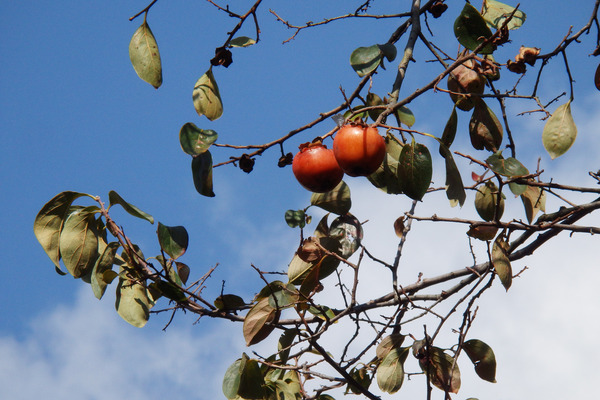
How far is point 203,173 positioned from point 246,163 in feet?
0.49

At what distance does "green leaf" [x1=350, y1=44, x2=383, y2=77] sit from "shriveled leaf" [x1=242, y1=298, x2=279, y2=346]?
2.28 feet

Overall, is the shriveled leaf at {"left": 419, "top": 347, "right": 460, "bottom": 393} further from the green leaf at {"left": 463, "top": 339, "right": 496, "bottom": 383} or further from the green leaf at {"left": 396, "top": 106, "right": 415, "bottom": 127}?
the green leaf at {"left": 396, "top": 106, "right": 415, "bottom": 127}

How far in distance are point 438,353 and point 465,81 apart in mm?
861

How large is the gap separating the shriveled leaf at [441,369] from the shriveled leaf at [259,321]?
1.60ft

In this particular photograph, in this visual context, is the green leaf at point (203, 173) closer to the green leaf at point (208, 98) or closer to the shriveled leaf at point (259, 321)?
the green leaf at point (208, 98)

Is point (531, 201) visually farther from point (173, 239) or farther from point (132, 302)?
point (132, 302)

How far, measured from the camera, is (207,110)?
176 centimetres

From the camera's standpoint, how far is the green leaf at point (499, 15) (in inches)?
80.3

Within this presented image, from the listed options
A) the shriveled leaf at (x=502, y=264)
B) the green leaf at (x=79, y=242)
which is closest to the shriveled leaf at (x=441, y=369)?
the shriveled leaf at (x=502, y=264)

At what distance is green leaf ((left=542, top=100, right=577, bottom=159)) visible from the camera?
1.70 metres

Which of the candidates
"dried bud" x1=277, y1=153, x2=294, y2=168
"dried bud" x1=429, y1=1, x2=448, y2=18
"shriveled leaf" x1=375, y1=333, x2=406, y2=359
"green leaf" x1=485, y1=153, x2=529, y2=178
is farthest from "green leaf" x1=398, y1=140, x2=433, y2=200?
"dried bud" x1=429, y1=1, x2=448, y2=18

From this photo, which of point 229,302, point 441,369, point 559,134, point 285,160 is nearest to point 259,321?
point 229,302

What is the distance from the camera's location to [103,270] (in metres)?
1.81

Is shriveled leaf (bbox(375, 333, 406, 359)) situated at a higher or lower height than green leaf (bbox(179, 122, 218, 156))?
lower
